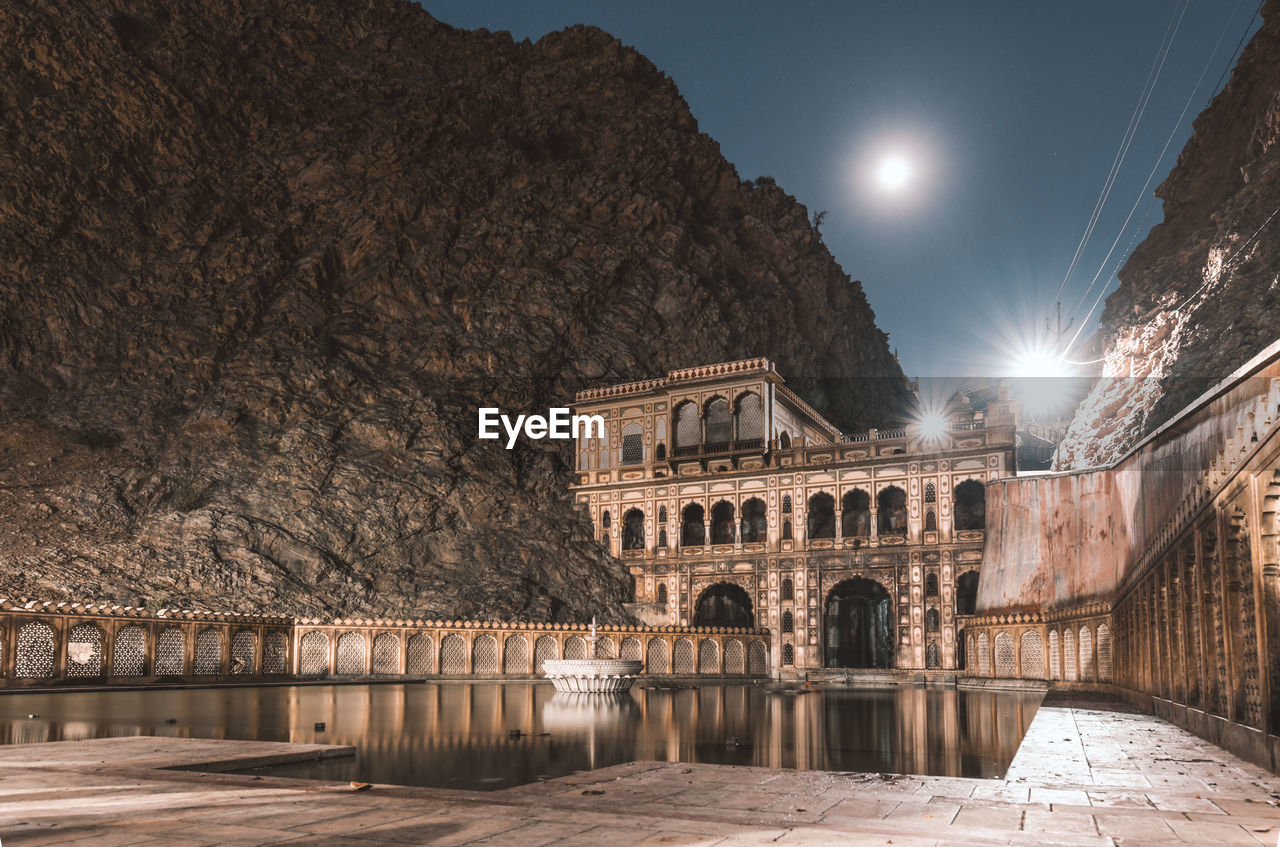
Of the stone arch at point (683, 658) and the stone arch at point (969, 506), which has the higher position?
the stone arch at point (969, 506)

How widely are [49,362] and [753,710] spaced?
4071 cm

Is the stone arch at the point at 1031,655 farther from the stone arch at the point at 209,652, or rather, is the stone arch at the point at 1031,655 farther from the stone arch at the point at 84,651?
the stone arch at the point at 84,651

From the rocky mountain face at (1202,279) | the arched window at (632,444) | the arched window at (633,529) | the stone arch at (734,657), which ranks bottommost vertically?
the stone arch at (734,657)

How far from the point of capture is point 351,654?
32.4 metres

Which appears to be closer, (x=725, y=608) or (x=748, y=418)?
(x=748, y=418)

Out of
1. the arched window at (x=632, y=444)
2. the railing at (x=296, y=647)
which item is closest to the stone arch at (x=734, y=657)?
the railing at (x=296, y=647)

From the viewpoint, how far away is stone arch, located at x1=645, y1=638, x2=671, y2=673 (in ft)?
121

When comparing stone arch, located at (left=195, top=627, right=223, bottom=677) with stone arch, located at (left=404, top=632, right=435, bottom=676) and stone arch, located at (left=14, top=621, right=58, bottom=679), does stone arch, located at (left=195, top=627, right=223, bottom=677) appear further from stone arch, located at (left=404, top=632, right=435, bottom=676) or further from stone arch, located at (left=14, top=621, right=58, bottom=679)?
stone arch, located at (left=404, top=632, right=435, bottom=676)

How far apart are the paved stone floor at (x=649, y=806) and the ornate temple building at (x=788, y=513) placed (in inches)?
1215

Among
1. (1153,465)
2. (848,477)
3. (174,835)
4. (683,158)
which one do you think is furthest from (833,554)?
(174,835)

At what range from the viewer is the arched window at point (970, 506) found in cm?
3978

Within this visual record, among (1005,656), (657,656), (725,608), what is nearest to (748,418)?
(725,608)

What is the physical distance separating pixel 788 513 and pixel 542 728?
1191 inches

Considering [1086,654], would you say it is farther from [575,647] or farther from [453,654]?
[453,654]
